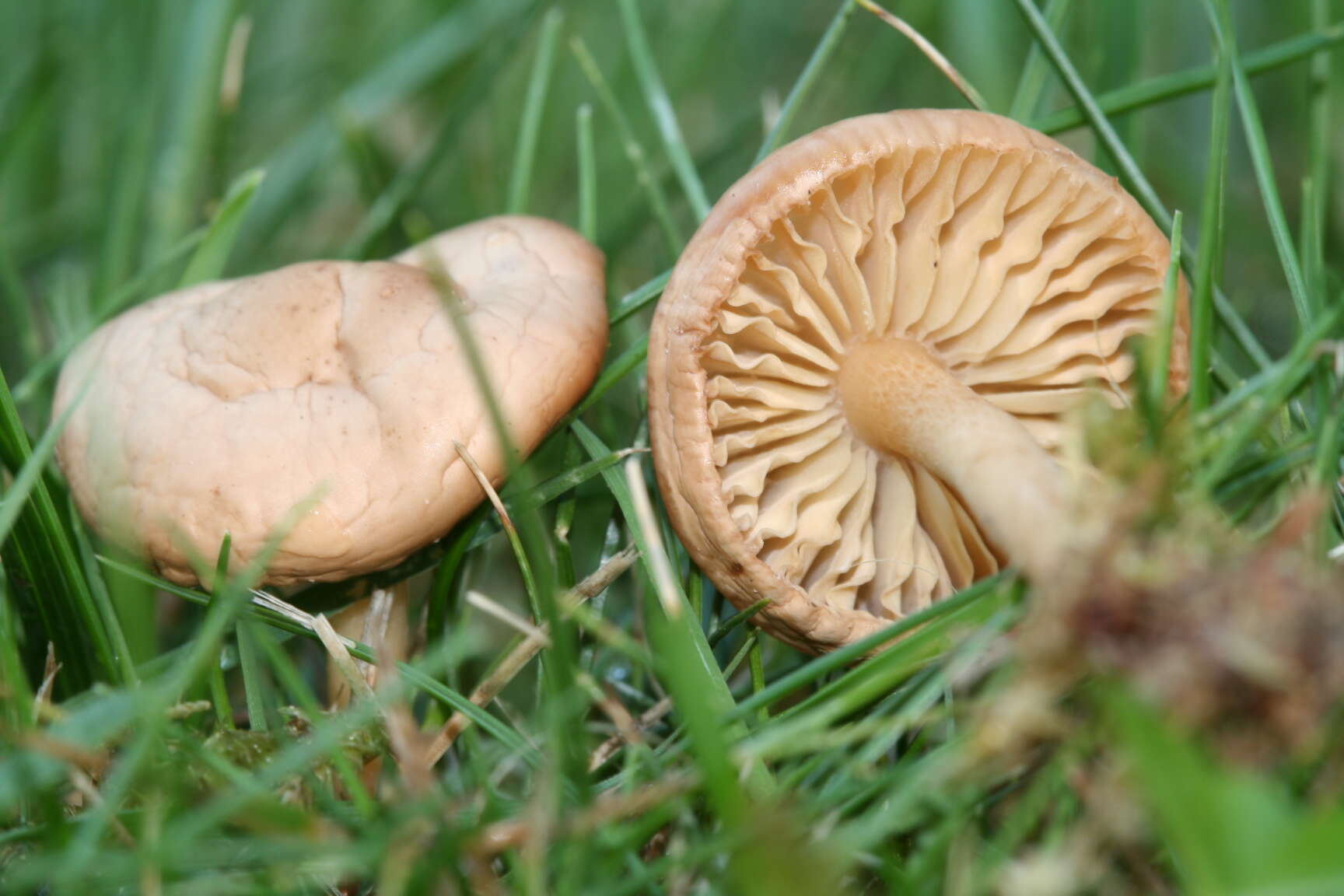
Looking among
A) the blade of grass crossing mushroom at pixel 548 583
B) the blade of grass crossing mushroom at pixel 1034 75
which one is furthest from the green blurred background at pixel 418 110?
the blade of grass crossing mushroom at pixel 548 583

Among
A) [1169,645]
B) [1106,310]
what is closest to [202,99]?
[1106,310]

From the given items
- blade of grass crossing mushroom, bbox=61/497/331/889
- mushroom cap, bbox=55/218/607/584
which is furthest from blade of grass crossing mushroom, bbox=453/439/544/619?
blade of grass crossing mushroom, bbox=61/497/331/889

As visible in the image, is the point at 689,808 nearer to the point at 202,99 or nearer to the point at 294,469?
the point at 294,469

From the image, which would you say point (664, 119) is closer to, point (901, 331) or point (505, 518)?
point (901, 331)

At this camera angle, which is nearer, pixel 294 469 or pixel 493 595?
pixel 294 469

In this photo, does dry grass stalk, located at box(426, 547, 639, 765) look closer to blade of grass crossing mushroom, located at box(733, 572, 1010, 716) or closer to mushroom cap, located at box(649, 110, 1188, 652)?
mushroom cap, located at box(649, 110, 1188, 652)

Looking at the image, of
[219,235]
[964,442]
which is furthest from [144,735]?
[219,235]

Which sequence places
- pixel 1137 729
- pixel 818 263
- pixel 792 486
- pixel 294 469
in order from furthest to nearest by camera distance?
pixel 792 486 → pixel 818 263 → pixel 294 469 → pixel 1137 729
